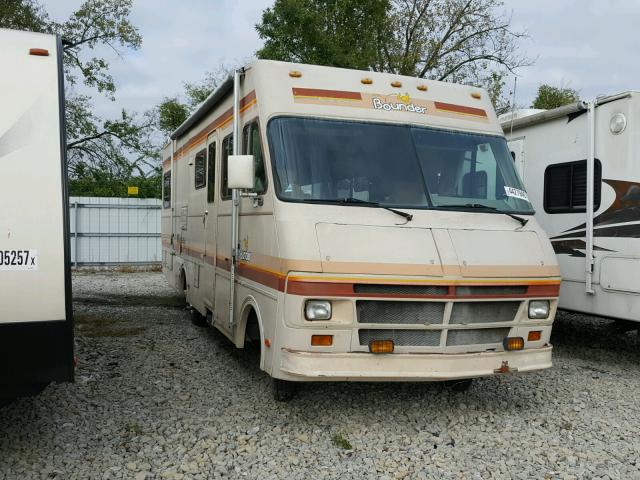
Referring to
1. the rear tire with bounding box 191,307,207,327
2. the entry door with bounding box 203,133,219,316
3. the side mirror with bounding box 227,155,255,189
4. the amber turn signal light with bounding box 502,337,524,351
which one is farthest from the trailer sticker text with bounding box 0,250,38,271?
the rear tire with bounding box 191,307,207,327

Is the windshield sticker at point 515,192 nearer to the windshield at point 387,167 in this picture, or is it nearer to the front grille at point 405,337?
the windshield at point 387,167

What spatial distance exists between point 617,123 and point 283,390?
4.55 meters

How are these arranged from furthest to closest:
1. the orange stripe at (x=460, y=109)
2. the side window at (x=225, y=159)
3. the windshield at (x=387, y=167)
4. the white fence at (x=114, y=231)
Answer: the white fence at (x=114, y=231) → the side window at (x=225, y=159) → the orange stripe at (x=460, y=109) → the windshield at (x=387, y=167)

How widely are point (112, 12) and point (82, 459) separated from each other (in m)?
19.8

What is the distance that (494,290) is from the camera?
454 centimetres

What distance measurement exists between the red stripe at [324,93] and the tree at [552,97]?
707 inches

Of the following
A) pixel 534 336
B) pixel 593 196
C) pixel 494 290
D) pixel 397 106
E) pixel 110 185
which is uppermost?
pixel 397 106

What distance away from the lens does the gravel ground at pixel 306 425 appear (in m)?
3.96

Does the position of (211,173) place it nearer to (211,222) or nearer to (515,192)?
(211,222)

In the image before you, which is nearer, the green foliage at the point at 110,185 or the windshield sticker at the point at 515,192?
the windshield sticker at the point at 515,192

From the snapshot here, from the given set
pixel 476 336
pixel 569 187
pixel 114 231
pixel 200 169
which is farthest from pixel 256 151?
pixel 114 231

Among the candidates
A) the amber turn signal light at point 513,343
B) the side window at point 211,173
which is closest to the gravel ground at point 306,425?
the amber turn signal light at point 513,343

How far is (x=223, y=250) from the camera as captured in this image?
6.14 m

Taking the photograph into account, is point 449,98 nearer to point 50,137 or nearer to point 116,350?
point 50,137
